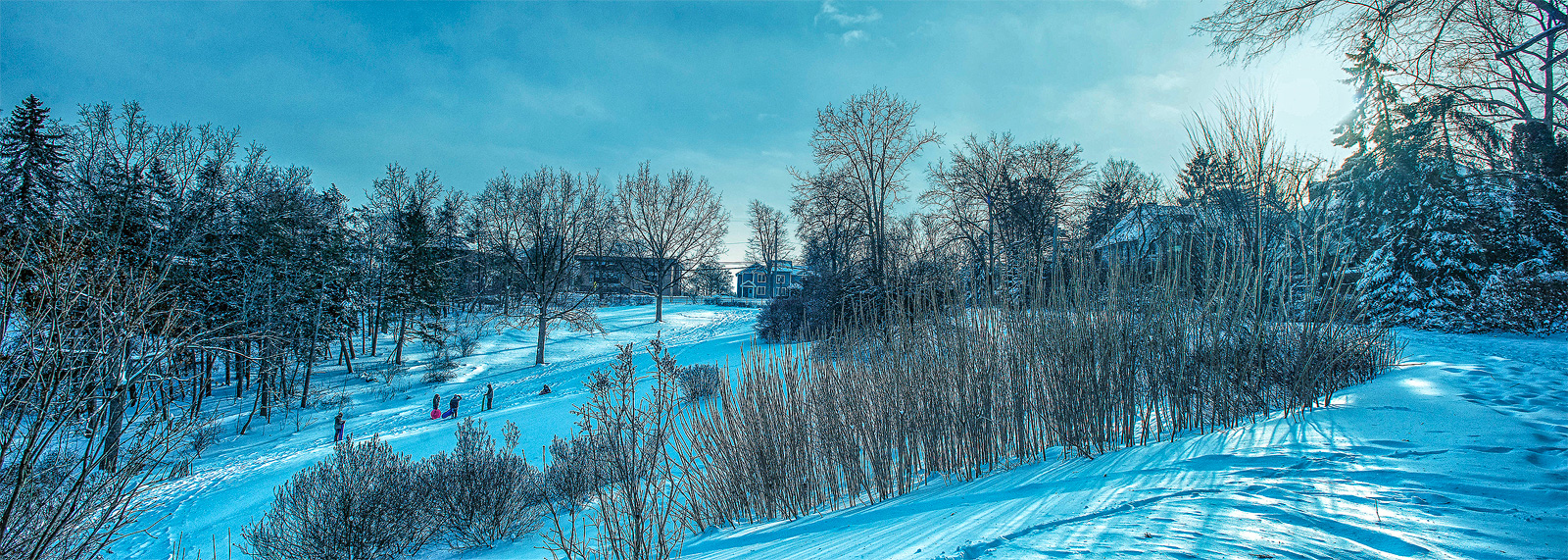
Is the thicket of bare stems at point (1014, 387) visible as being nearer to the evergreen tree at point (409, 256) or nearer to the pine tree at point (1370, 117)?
the pine tree at point (1370, 117)

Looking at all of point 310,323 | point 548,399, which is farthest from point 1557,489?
point 310,323

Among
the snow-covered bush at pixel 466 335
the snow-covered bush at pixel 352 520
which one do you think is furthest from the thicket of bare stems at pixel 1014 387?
the snow-covered bush at pixel 466 335

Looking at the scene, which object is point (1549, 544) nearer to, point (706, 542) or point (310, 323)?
point (706, 542)

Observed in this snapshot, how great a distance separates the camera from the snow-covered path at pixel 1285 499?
1824 mm

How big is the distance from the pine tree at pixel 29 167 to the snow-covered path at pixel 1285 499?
20.5m

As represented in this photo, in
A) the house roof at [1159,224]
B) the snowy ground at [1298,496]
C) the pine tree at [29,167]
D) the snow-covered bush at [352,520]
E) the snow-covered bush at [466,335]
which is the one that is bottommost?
the snow-covered bush at [352,520]

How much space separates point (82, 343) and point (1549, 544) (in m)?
12.5

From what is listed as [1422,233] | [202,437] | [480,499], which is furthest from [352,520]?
[1422,233]

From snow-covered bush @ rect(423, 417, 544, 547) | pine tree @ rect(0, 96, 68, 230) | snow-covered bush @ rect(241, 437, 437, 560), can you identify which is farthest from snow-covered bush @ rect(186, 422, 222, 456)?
snow-covered bush @ rect(423, 417, 544, 547)

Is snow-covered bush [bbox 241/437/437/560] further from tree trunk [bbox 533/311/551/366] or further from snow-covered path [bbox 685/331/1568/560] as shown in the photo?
tree trunk [bbox 533/311/551/366]

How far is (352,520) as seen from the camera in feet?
18.3

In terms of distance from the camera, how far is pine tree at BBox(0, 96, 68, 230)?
41.2ft

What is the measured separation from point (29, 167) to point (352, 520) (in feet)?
60.1

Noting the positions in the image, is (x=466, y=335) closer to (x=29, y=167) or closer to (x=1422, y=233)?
(x=29, y=167)
